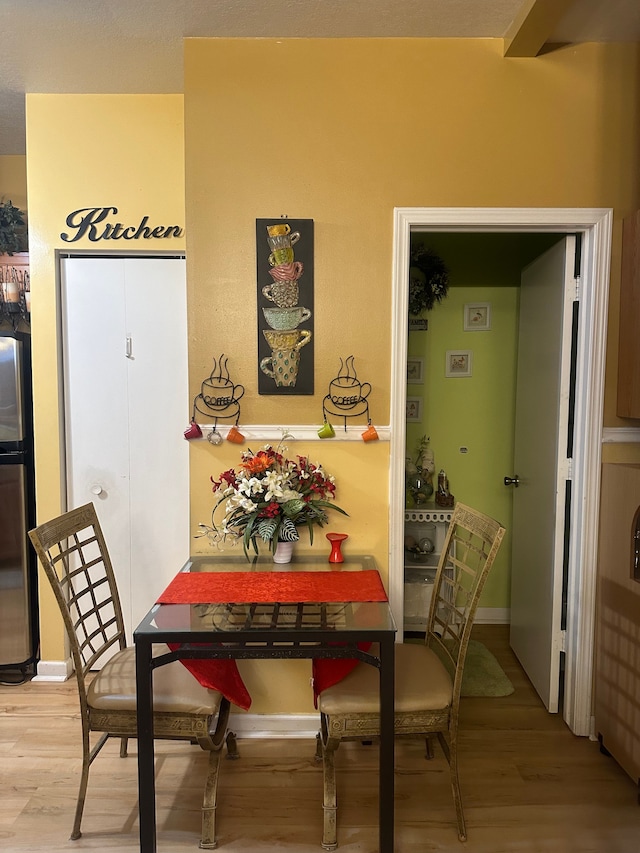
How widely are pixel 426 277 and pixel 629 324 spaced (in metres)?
1.27

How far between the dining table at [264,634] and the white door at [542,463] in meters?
0.98

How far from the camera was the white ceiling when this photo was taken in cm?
185

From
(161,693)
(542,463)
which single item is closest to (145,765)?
(161,693)

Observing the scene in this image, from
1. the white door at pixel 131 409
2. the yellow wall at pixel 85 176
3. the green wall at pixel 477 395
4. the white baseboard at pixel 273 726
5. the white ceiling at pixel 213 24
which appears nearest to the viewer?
the white ceiling at pixel 213 24

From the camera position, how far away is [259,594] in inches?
67.3

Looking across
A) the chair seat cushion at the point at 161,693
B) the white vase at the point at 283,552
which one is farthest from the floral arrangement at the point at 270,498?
the chair seat cushion at the point at 161,693

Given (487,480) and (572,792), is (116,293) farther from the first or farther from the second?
(572,792)

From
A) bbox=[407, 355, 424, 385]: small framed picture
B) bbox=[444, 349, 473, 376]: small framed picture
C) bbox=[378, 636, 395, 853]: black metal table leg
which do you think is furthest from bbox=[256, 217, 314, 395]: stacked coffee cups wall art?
bbox=[444, 349, 473, 376]: small framed picture

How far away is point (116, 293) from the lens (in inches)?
100.0

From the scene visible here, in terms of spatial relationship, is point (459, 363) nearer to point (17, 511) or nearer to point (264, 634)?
point (264, 634)

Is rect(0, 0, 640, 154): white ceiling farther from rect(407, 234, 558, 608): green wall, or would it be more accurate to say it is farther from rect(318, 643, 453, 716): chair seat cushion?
rect(318, 643, 453, 716): chair seat cushion

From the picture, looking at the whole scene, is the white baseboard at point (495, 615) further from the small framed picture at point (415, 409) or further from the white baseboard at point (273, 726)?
the white baseboard at point (273, 726)

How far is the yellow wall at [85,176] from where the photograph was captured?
7.96 ft

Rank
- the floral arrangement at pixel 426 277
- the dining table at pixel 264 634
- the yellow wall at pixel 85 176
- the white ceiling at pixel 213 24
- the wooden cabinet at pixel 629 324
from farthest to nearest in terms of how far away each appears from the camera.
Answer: the floral arrangement at pixel 426 277
the yellow wall at pixel 85 176
the wooden cabinet at pixel 629 324
the white ceiling at pixel 213 24
the dining table at pixel 264 634
